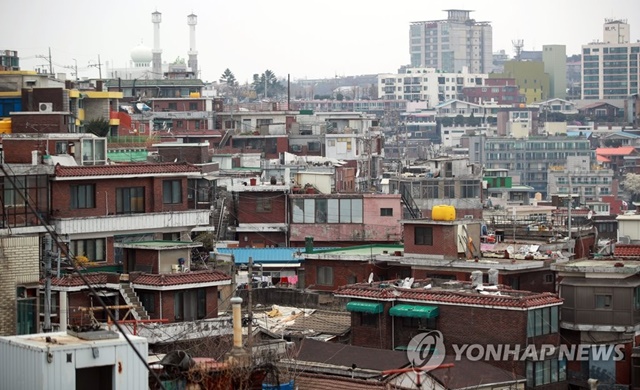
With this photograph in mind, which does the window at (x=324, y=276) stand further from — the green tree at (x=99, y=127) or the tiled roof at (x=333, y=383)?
the green tree at (x=99, y=127)

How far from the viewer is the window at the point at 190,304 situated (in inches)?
1135

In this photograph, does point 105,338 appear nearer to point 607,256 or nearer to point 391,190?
point 607,256

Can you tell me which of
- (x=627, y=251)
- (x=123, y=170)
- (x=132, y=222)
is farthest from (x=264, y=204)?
(x=627, y=251)

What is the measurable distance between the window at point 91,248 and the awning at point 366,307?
5.48 meters

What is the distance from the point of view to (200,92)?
94.1 m

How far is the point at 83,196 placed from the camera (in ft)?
110

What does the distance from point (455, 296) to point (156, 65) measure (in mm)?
108600

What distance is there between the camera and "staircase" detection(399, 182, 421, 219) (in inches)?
2093

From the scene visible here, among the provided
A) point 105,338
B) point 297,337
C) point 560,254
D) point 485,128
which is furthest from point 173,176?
point 485,128

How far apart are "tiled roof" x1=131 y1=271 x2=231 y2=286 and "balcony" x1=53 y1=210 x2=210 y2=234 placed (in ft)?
13.5

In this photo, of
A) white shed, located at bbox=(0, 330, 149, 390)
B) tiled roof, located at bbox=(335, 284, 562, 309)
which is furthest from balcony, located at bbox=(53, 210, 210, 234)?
white shed, located at bbox=(0, 330, 149, 390)

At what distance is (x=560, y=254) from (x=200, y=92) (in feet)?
192

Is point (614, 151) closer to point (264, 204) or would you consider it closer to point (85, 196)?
point (264, 204)

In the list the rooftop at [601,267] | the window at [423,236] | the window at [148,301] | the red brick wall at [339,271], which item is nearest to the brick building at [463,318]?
the rooftop at [601,267]
